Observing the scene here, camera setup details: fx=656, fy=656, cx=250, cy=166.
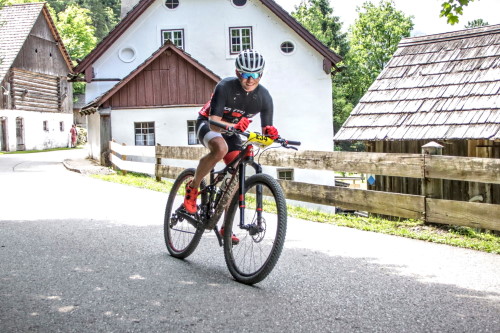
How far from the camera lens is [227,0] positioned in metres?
28.7

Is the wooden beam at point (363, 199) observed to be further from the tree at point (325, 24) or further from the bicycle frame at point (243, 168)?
the tree at point (325, 24)

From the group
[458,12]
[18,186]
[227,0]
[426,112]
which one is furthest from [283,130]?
[458,12]

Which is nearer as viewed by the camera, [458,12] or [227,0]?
[458,12]

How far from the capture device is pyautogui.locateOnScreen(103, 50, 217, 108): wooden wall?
25391mm

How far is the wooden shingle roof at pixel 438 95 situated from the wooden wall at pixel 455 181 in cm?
71

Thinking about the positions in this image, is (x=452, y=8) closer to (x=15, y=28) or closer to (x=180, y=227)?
(x=180, y=227)

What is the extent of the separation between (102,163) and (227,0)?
10.1 metres

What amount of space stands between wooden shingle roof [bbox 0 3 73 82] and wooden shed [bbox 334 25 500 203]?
30927mm

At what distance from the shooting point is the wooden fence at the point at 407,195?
→ 7758mm

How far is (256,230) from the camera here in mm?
5328

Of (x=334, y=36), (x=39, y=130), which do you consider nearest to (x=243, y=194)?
(x=39, y=130)

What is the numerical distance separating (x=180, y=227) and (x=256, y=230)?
4.63 ft

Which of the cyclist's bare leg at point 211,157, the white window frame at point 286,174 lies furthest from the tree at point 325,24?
the cyclist's bare leg at point 211,157

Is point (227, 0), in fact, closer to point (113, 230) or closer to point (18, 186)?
point (18, 186)
